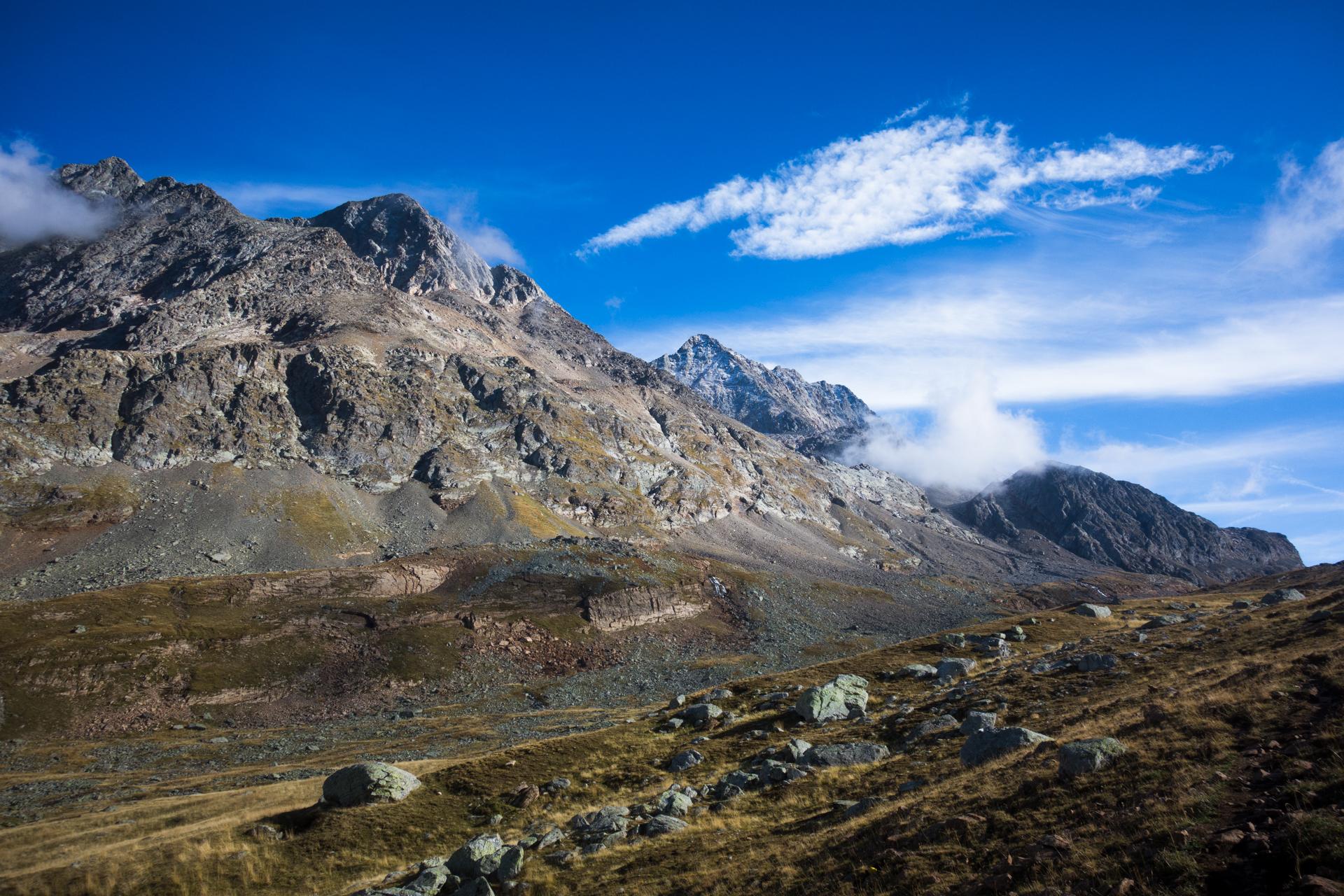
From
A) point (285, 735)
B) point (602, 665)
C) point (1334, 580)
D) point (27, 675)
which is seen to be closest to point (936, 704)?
point (285, 735)

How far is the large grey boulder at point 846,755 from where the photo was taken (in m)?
33.2

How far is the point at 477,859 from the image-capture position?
985 inches

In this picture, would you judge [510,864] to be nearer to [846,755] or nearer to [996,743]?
[846,755]

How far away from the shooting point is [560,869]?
24062 millimetres

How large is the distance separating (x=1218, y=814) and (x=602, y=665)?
10871cm

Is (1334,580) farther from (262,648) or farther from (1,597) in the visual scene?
(1,597)

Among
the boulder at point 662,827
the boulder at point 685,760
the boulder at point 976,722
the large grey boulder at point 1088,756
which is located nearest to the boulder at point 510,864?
the boulder at point 662,827

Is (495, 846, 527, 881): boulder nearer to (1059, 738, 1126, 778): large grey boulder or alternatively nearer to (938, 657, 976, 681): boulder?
(1059, 738, 1126, 778): large grey boulder

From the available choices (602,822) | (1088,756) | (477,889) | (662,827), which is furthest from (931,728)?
(477,889)

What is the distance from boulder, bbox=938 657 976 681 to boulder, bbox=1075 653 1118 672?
1118 centimetres

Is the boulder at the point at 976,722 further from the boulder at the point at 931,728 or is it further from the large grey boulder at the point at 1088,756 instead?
the large grey boulder at the point at 1088,756

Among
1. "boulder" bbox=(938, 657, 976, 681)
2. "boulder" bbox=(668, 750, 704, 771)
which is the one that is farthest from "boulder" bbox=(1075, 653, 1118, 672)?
"boulder" bbox=(668, 750, 704, 771)

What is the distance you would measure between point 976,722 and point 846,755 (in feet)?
24.2

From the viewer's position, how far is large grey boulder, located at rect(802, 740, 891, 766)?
109 feet
